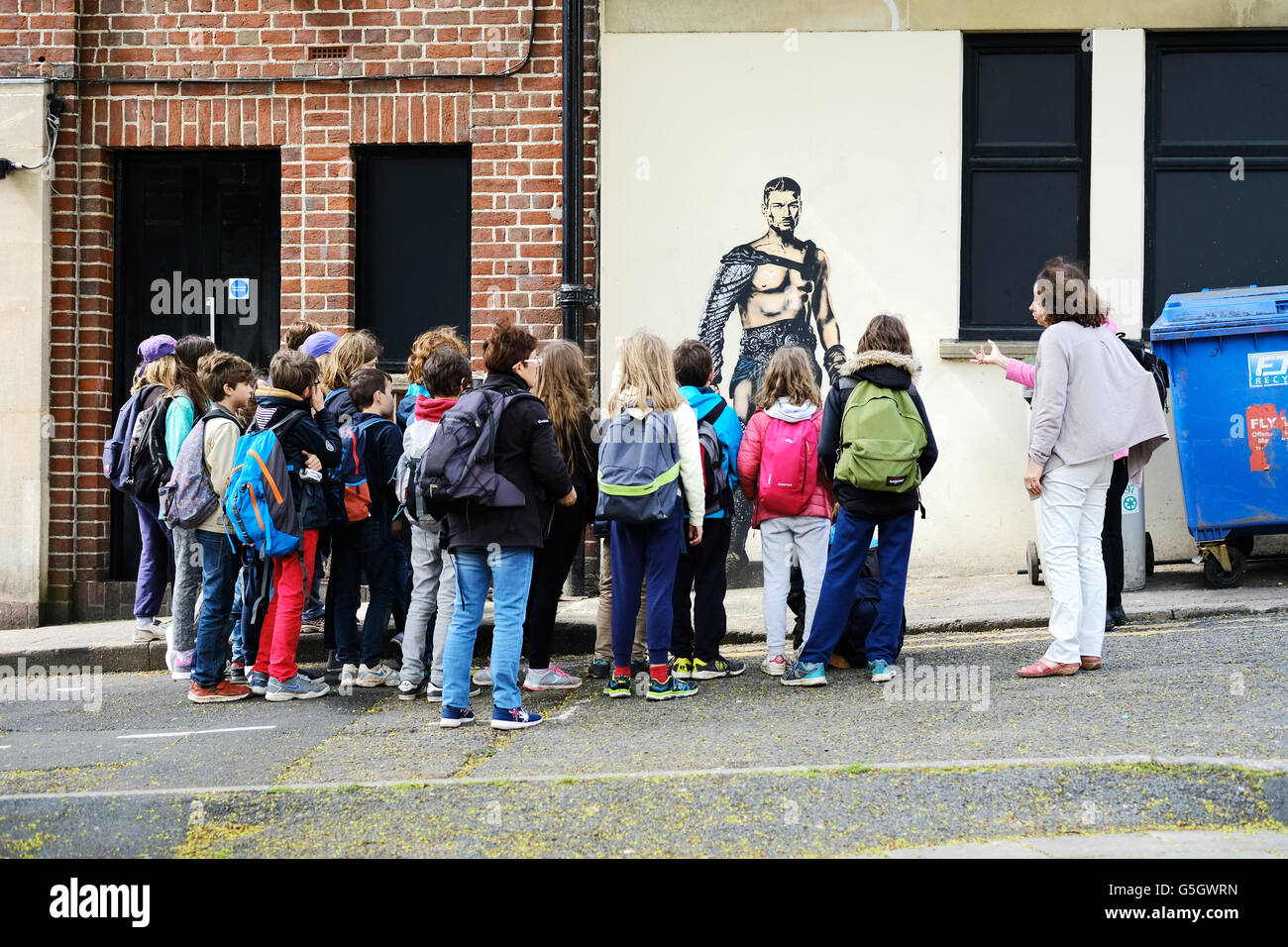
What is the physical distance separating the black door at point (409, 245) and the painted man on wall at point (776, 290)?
192cm

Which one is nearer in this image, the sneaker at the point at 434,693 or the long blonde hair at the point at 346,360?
the sneaker at the point at 434,693

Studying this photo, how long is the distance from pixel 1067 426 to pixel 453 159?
5368mm

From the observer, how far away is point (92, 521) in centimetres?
1015

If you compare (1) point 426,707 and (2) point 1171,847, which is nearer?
(2) point 1171,847

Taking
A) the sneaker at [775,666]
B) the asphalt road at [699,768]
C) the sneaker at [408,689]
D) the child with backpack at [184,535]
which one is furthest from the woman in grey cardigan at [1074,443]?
the child with backpack at [184,535]

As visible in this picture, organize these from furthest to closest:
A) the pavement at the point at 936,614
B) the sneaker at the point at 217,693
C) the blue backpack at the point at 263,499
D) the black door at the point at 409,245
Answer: the black door at the point at 409,245 < the pavement at the point at 936,614 < the sneaker at the point at 217,693 < the blue backpack at the point at 263,499

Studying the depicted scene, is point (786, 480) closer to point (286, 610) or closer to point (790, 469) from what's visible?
point (790, 469)

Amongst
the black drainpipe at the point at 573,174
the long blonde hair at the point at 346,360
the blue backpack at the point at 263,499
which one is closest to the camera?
the blue backpack at the point at 263,499

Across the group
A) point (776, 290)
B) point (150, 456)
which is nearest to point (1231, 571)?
point (776, 290)

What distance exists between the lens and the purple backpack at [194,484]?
7148 mm

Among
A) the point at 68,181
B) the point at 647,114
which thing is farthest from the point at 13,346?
the point at 647,114

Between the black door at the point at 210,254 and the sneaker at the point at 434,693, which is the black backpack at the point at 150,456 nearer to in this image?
the sneaker at the point at 434,693

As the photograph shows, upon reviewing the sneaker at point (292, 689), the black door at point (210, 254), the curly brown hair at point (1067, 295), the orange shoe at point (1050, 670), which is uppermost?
the black door at point (210, 254)

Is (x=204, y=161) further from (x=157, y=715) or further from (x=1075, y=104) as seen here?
(x=1075, y=104)
